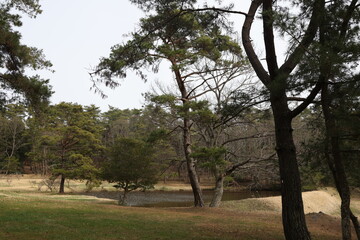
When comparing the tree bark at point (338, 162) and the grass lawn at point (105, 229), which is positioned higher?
the tree bark at point (338, 162)

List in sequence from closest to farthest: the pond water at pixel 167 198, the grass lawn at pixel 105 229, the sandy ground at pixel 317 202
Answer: the grass lawn at pixel 105 229 → the sandy ground at pixel 317 202 → the pond water at pixel 167 198

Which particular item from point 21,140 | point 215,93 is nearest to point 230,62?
point 215,93

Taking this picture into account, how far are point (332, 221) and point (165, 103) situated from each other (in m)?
8.28

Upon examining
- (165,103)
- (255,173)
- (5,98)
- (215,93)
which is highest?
(215,93)

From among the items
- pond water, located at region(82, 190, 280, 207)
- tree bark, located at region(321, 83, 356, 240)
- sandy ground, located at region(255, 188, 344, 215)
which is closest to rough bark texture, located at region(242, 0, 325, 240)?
tree bark, located at region(321, 83, 356, 240)

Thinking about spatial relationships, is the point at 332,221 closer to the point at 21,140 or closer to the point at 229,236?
the point at 229,236

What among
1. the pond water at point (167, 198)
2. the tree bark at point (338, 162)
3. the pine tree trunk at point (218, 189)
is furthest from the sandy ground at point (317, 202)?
the tree bark at point (338, 162)

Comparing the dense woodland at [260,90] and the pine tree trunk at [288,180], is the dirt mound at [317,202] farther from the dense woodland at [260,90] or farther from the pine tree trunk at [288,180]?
the pine tree trunk at [288,180]

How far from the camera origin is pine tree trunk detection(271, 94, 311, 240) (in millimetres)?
5609

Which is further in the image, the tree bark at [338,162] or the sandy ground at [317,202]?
the sandy ground at [317,202]

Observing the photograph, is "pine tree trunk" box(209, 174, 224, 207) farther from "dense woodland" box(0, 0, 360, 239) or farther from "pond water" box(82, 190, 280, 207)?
"pond water" box(82, 190, 280, 207)

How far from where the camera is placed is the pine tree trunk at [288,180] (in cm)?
561

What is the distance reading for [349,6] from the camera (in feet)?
18.1

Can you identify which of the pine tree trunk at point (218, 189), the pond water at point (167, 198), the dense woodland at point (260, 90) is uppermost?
the dense woodland at point (260, 90)
